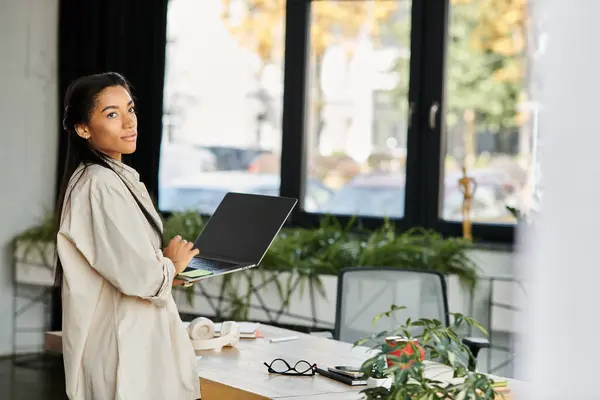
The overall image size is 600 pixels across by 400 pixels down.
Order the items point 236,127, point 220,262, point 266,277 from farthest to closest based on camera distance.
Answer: point 236,127, point 266,277, point 220,262

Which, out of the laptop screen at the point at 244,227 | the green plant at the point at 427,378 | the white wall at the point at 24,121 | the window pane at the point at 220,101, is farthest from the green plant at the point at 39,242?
the green plant at the point at 427,378

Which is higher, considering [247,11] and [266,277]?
[247,11]

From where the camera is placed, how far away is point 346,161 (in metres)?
5.14

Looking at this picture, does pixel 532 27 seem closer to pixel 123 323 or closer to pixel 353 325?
pixel 123 323

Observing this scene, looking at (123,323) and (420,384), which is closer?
(420,384)

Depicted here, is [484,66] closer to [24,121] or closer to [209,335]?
[209,335]

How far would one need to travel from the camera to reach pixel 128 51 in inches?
215

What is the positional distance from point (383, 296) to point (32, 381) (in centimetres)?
236

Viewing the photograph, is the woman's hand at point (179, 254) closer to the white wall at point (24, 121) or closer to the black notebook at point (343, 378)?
the black notebook at point (343, 378)

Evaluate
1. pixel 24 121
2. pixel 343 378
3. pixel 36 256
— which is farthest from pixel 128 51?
pixel 343 378

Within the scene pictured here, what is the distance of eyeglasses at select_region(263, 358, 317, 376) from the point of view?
2.46 m

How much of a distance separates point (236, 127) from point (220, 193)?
40cm

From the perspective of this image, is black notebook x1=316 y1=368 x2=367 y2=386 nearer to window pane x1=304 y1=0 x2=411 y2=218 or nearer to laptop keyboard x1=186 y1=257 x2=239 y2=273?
laptop keyboard x1=186 y1=257 x2=239 y2=273


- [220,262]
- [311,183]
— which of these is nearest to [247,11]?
[311,183]
